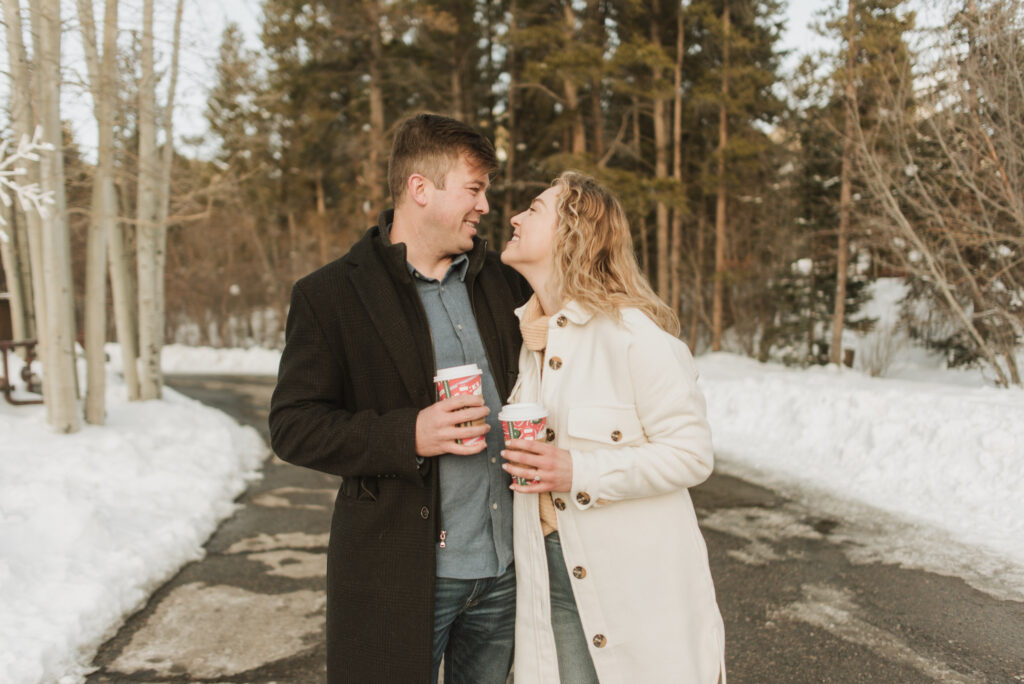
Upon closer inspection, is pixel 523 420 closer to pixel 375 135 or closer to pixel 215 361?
pixel 375 135

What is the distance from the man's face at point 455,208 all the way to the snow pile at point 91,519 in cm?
326

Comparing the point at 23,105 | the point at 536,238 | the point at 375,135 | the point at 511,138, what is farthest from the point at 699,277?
the point at 536,238

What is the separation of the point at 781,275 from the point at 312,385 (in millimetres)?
21940

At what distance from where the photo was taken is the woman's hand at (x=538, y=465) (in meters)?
1.77

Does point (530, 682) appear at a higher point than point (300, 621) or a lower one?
higher

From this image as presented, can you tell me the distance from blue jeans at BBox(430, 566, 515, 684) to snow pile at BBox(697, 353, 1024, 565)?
16.3ft

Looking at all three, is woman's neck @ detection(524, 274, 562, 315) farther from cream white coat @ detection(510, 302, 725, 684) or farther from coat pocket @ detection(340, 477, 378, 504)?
coat pocket @ detection(340, 477, 378, 504)

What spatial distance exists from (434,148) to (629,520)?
129 cm

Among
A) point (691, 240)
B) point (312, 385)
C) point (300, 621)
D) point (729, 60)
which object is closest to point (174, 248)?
point (691, 240)

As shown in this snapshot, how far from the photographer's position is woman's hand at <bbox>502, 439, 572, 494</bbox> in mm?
1768

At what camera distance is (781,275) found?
21797 mm

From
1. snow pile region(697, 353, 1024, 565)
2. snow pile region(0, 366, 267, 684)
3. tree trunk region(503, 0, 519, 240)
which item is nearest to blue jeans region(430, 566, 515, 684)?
snow pile region(0, 366, 267, 684)

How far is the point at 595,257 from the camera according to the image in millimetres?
2078

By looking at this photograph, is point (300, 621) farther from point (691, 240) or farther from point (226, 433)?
point (691, 240)
